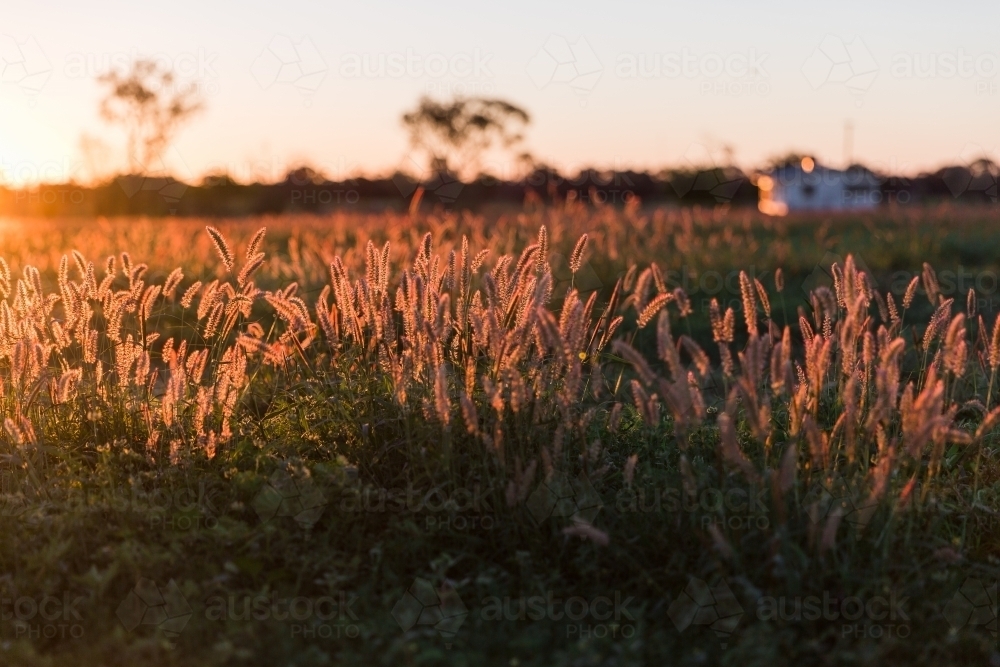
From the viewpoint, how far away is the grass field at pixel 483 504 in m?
2.76

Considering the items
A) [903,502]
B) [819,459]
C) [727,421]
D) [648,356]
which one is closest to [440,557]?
[727,421]

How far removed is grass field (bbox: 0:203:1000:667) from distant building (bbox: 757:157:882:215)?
41.8m

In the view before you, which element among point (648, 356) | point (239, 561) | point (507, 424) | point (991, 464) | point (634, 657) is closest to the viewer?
point (634, 657)

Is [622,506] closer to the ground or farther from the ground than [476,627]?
farther from the ground

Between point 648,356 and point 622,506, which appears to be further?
point 648,356

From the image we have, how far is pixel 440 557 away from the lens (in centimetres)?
306

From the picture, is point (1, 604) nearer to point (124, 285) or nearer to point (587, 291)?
point (124, 285)

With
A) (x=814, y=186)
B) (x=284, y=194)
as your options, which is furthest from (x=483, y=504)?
(x=814, y=186)

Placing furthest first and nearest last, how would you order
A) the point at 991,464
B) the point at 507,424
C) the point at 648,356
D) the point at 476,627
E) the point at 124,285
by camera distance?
the point at 124,285 < the point at 648,356 < the point at 991,464 < the point at 507,424 < the point at 476,627

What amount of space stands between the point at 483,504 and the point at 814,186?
46.3 m

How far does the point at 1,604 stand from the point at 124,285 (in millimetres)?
5303

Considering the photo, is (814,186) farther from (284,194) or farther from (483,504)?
(483,504)

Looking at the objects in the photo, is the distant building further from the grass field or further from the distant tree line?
the grass field

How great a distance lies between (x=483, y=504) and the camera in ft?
10.6
